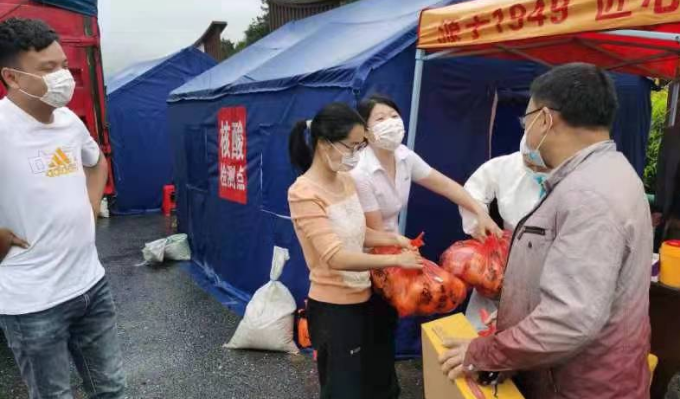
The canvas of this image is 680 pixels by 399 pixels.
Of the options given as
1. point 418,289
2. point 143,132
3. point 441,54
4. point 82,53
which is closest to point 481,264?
point 418,289

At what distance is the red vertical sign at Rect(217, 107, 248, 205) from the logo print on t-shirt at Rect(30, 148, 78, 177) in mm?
2673

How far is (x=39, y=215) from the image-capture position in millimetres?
1923

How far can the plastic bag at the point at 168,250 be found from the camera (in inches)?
253

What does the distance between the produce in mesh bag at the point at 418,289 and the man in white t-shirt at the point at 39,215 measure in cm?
124

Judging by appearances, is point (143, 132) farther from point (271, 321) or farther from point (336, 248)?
point (336, 248)

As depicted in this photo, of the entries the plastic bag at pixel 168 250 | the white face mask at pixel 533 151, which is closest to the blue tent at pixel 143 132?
the plastic bag at pixel 168 250

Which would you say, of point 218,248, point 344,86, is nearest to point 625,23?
point 344,86

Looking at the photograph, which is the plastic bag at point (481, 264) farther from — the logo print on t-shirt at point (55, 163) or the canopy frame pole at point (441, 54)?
the logo print on t-shirt at point (55, 163)

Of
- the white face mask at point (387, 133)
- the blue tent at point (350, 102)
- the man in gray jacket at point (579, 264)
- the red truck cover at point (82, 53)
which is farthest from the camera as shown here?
the red truck cover at point (82, 53)

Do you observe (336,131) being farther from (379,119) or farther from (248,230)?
(248,230)

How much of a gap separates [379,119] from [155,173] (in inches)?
335

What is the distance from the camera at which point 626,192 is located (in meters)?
1.26

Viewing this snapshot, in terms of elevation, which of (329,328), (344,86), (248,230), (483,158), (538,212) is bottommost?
(248,230)

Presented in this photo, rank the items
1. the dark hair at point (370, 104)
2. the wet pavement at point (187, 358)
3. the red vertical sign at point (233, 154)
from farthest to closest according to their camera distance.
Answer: the red vertical sign at point (233, 154) → the wet pavement at point (187, 358) → the dark hair at point (370, 104)
